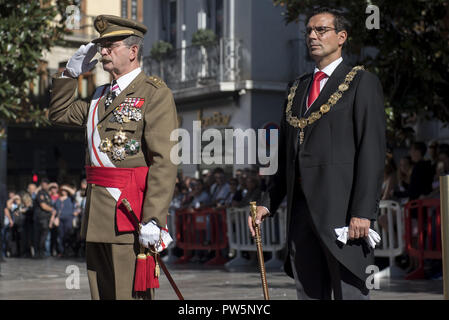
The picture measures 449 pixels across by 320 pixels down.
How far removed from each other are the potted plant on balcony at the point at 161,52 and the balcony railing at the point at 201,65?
0.04 meters

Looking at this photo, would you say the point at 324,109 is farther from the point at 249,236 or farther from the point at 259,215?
the point at 249,236

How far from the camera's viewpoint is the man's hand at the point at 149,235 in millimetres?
5051

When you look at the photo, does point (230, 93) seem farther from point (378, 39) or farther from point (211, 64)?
point (378, 39)

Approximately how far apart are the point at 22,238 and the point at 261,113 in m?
7.51

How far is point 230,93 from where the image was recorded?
27625 millimetres

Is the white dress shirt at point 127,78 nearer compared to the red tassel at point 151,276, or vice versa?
the red tassel at point 151,276

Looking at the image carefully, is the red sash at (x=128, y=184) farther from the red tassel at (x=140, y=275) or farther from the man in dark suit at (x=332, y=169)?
the man in dark suit at (x=332, y=169)

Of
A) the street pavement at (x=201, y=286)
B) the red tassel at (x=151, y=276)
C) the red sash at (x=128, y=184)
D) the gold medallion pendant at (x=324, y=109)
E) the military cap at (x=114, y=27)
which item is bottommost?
the street pavement at (x=201, y=286)

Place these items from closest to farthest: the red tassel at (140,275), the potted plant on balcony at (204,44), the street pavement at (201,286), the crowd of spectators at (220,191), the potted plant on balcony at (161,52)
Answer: the red tassel at (140,275), the street pavement at (201,286), the crowd of spectators at (220,191), the potted plant on balcony at (204,44), the potted plant on balcony at (161,52)

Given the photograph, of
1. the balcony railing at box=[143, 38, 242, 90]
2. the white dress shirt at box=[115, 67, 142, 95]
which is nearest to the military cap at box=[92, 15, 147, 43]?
the white dress shirt at box=[115, 67, 142, 95]

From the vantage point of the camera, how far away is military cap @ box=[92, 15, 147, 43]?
5.32 m

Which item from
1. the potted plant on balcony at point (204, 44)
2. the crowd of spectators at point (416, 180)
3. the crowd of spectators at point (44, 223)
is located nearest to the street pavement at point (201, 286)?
the crowd of spectators at point (416, 180)

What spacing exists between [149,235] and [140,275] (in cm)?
23

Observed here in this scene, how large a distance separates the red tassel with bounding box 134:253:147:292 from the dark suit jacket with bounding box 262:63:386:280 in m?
0.76
